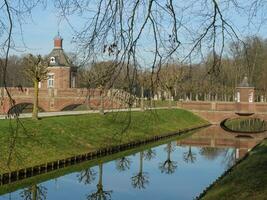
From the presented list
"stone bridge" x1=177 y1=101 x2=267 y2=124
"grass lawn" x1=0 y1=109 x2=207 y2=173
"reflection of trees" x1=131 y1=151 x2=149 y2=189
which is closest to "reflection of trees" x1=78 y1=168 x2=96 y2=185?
"grass lawn" x1=0 y1=109 x2=207 y2=173

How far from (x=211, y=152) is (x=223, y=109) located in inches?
697

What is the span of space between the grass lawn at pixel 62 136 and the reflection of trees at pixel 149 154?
1.62 meters

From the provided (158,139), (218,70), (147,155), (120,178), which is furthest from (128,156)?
(218,70)

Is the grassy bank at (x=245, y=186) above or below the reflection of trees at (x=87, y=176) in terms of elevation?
above

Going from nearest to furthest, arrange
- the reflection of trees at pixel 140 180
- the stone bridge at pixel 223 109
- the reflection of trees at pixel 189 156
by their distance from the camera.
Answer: the reflection of trees at pixel 140 180 → the reflection of trees at pixel 189 156 → the stone bridge at pixel 223 109

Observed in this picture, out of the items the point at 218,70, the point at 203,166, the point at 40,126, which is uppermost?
the point at 218,70

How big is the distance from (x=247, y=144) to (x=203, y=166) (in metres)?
10.7

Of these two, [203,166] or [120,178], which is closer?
[120,178]

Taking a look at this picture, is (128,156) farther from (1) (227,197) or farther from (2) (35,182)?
(1) (227,197)

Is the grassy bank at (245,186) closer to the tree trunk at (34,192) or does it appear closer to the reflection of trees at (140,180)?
the reflection of trees at (140,180)

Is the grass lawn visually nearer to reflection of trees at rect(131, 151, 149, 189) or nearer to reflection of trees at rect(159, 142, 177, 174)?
reflection of trees at rect(131, 151, 149, 189)

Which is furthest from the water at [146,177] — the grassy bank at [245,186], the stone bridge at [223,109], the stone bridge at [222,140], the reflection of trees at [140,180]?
the stone bridge at [223,109]

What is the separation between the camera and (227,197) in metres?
12.8

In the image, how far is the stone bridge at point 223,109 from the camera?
48000mm
